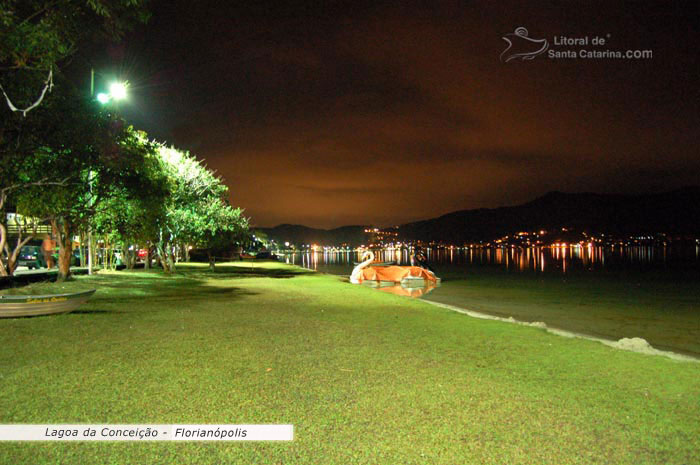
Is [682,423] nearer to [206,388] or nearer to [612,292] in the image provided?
[206,388]

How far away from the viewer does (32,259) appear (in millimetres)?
41750

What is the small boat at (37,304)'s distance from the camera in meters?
12.3

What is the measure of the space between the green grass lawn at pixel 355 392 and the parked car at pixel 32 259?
34.9 metres

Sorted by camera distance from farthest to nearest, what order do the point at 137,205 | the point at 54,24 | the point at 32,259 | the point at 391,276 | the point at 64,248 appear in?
the point at 32,259 < the point at 391,276 < the point at 137,205 < the point at 64,248 < the point at 54,24

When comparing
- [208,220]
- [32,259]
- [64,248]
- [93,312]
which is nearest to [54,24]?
[93,312]

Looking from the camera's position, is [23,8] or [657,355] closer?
[657,355]

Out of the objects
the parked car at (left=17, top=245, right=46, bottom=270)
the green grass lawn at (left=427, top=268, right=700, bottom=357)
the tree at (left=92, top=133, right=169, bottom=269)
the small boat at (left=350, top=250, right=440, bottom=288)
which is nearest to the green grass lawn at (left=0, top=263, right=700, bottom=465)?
the green grass lawn at (left=427, top=268, right=700, bottom=357)

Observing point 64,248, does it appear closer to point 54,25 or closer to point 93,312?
point 93,312

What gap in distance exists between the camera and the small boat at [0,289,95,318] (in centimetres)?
1234

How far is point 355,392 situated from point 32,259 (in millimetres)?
44858

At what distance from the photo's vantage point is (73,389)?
6.57m

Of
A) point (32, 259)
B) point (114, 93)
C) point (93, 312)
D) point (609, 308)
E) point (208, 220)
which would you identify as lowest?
point (609, 308)

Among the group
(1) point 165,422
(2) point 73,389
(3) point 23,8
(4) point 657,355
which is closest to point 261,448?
(1) point 165,422

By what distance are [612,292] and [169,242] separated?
31881 millimetres
